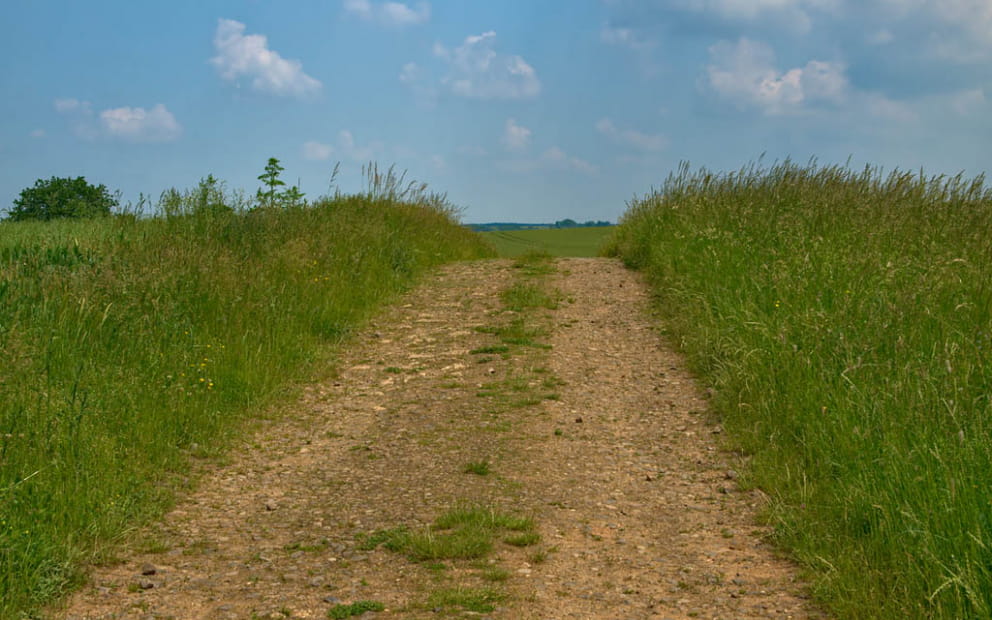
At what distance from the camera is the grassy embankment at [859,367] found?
13.2 feet

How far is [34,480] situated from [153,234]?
232 inches

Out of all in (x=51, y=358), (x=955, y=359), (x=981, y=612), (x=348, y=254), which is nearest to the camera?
(x=981, y=612)

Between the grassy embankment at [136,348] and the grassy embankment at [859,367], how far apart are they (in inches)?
158

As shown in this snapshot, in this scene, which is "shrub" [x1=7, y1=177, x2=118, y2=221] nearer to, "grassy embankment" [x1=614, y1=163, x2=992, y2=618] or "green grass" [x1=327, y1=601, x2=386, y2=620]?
"grassy embankment" [x1=614, y1=163, x2=992, y2=618]

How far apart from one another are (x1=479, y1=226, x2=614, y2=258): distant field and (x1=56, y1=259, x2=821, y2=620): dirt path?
803cm

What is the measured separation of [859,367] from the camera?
588cm

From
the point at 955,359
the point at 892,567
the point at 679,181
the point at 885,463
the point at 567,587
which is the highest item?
the point at 679,181

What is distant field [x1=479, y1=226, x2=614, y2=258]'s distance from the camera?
724 inches

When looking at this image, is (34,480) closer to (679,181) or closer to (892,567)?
(892,567)

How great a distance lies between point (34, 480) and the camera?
485 cm


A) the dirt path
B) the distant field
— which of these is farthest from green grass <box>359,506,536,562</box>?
the distant field

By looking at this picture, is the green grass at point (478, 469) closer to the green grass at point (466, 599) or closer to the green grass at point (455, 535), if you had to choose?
the green grass at point (455, 535)

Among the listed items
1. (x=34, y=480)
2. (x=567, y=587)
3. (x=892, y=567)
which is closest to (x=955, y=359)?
(x=892, y=567)

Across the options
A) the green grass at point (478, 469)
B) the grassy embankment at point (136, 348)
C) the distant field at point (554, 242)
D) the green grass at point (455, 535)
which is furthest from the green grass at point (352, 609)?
the distant field at point (554, 242)
